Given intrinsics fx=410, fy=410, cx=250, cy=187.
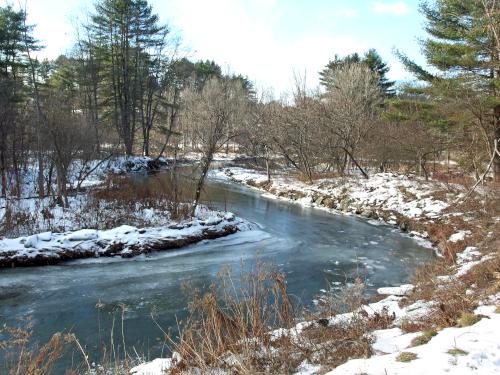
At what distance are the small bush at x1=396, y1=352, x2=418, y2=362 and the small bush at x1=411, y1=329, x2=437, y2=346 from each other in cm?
54

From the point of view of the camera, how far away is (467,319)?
4.47 metres

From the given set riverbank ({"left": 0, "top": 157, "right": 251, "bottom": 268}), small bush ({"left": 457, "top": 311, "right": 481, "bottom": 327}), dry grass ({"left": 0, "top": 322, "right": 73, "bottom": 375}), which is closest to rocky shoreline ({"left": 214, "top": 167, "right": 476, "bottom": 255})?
riverbank ({"left": 0, "top": 157, "right": 251, "bottom": 268})

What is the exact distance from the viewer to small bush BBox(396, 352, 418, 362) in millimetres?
3654

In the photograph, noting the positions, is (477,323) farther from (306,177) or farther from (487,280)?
(306,177)

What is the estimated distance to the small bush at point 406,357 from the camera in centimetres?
365

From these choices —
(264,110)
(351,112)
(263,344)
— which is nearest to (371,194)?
(351,112)

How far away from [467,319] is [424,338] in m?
0.60

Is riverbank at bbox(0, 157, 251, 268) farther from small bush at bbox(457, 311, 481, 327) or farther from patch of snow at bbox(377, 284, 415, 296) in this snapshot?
small bush at bbox(457, 311, 481, 327)

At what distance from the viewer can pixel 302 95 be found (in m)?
30.8

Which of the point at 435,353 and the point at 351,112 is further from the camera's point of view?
the point at 351,112

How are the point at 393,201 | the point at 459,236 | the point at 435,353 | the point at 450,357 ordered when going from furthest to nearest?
the point at 393,201
the point at 459,236
the point at 435,353
the point at 450,357

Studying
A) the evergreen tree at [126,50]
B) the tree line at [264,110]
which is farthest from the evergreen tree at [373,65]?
the evergreen tree at [126,50]

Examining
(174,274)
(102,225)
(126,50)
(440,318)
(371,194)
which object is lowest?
(174,274)

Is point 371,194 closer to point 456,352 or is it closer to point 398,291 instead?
point 398,291
